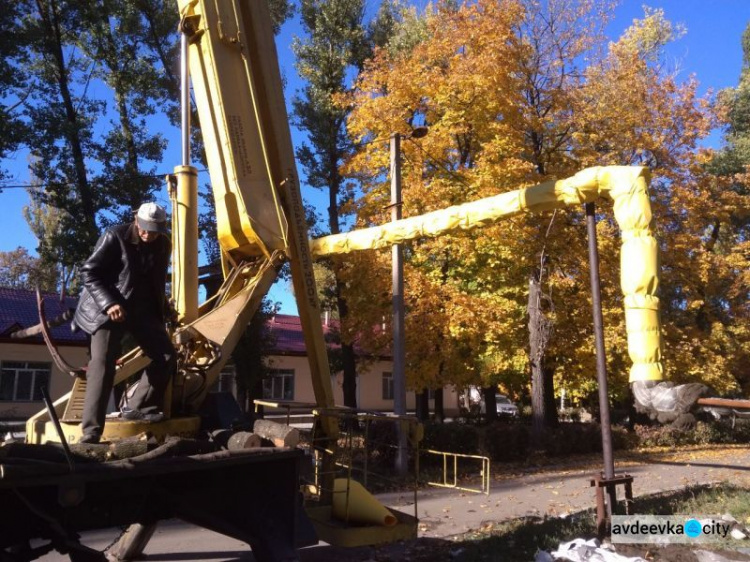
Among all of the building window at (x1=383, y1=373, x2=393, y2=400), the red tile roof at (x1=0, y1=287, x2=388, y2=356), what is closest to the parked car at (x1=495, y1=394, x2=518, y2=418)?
the building window at (x1=383, y1=373, x2=393, y2=400)

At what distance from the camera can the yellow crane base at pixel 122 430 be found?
4562mm

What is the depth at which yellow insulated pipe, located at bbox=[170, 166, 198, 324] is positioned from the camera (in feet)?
19.2

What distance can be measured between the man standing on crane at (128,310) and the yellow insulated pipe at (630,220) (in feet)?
13.4

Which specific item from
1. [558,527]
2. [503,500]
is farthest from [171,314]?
[503,500]

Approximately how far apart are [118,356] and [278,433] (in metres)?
1.36

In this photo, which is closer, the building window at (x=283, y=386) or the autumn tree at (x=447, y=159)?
the autumn tree at (x=447, y=159)

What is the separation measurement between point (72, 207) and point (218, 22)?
1347 cm

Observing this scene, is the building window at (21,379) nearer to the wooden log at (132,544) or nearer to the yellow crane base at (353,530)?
the wooden log at (132,544)

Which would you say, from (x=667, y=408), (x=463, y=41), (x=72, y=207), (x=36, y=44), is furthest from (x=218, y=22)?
(x=36, y=44)

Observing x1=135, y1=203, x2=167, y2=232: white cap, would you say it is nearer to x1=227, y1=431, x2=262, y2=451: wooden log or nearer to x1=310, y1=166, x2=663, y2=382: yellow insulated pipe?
x1=227, y1=431, x2=262, y2=451: wooden log

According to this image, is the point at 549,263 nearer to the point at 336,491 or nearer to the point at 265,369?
the point at 265,369

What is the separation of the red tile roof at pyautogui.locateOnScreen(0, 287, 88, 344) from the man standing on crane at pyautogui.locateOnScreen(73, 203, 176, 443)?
63.8 ft

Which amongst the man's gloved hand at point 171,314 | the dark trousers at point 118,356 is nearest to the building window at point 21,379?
the man's gloved hand at point 171,314

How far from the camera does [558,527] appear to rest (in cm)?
718
